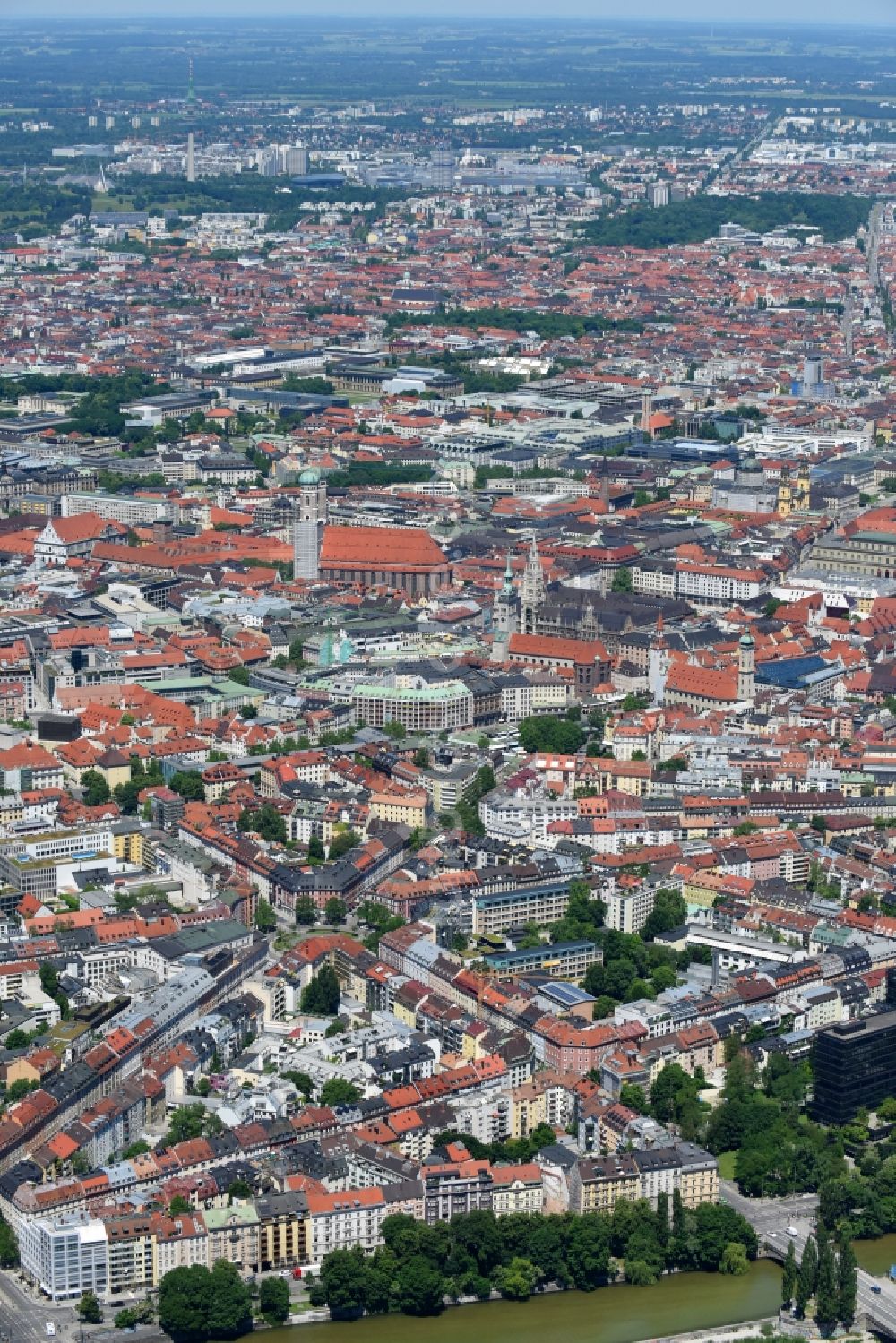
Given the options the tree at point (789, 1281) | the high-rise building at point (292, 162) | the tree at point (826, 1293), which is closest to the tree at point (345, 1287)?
the tree at point (789, 1281)

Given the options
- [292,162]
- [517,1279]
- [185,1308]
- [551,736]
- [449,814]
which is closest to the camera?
[185,1308]

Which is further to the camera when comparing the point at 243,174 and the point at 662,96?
the point at 662,96

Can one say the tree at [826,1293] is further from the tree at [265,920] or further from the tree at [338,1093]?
the tree at [265,920]

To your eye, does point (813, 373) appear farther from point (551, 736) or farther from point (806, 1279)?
point (806, 1279)

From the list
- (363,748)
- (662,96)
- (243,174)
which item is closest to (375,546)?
(363,748)

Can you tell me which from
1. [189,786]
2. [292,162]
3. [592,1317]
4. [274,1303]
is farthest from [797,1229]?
[292,162]

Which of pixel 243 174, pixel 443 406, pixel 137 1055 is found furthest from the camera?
pixel 243 174

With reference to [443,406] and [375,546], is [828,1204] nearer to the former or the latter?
[375,546]
